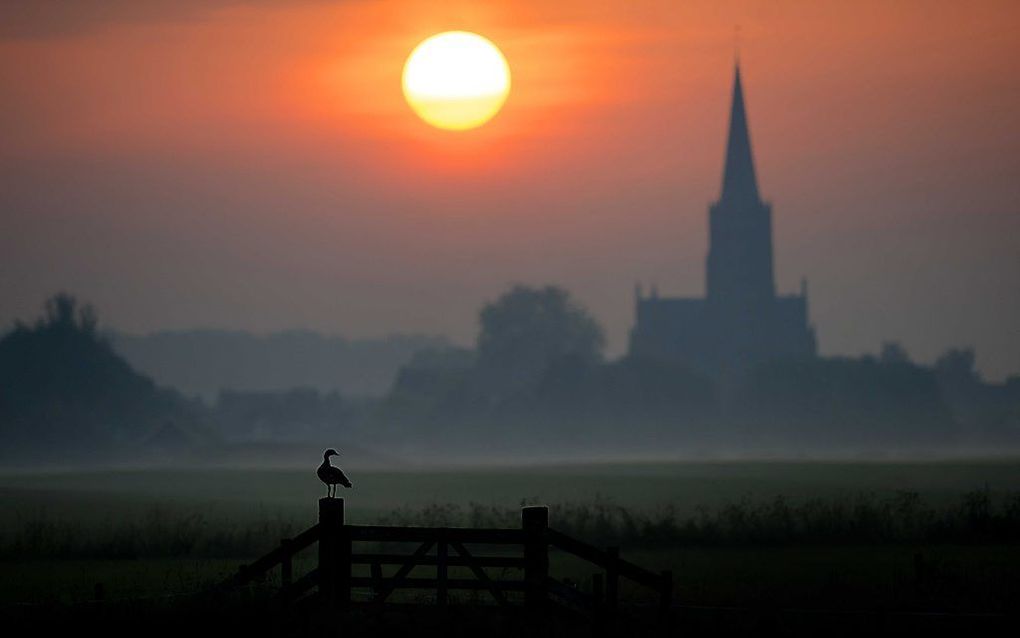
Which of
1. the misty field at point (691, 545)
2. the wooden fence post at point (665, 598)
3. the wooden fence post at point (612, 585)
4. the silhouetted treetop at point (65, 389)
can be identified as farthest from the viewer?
the silhouetted treetop at point (65, 389)

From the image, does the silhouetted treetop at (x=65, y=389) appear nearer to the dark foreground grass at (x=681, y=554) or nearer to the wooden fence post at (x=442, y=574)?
the dark foreground grass at (x=681, y=554)

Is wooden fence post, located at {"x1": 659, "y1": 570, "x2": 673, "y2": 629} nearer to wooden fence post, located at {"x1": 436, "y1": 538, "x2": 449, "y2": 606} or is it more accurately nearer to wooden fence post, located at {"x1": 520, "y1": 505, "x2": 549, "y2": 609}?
wooden fence post, located at {"x1": 520, "y1": 505, "x2": 549, "y2": 609}

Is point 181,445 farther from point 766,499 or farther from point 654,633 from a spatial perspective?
point 654,633

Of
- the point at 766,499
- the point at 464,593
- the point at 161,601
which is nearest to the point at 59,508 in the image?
the point at 766,499

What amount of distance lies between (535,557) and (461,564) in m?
1.03

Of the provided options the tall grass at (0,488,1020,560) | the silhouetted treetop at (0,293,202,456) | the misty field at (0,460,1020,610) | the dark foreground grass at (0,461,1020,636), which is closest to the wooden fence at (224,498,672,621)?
the dark foreground grass at (0,461,1020,636)

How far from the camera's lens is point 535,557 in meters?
27.4

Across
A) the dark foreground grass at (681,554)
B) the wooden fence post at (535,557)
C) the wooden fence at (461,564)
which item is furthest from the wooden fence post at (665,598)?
the wooden fence post at (535,557)

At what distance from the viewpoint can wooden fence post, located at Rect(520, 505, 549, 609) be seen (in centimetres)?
2736

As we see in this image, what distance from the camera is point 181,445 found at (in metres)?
179

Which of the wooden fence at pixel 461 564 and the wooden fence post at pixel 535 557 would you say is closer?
the wooden fence at pixel 461 564

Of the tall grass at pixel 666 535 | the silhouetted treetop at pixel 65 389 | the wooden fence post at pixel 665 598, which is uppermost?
the silhouetted treetop at pixel 65 389

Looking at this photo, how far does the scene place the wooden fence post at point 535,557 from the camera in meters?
27.4

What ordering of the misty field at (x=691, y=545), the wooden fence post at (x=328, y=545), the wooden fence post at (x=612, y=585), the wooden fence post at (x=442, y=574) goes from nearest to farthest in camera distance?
1. the wooden fence post at (x=612, y=585)
2. the wooden fence post at (x=442, y=574)
3. the wooden fence post at (x=328, y=545)
4. the misty field at (x=691, y=545)
